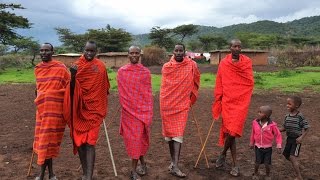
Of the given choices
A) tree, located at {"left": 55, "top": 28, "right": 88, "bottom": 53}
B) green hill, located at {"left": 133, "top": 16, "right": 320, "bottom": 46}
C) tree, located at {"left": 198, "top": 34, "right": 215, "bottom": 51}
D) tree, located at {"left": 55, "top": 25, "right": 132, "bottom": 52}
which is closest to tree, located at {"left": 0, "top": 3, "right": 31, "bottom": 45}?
tree, located at {"left": 55, "top": 25, "right": 132, "bottom": 52}

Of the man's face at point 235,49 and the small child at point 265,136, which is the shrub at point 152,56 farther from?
the small child at point 265,136

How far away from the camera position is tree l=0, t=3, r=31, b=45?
98.4 ft

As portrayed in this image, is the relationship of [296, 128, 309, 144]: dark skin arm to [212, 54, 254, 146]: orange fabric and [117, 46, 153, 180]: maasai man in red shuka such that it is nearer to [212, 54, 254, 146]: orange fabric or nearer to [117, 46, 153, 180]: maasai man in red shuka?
[212, 54, 254, 146]: orange fabric

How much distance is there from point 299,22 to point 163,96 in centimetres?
9320

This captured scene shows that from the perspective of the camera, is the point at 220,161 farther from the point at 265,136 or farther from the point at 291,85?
the point at 291,85

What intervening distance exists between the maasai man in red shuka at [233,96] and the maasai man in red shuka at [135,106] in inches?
45.7

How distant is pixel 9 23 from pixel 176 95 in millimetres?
27991

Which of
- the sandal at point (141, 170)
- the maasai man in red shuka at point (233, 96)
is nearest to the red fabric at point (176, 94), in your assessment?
the maasai man in red shuka at point (233, 96)

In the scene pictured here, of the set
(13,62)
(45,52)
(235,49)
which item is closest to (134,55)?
(45,52)

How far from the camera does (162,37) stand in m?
55.1

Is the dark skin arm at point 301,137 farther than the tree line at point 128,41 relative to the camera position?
No

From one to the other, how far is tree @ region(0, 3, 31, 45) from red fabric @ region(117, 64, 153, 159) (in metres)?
27.1

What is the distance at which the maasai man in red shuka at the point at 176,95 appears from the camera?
5941 mm

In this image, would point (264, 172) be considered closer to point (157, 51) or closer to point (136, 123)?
point (136, 123)
